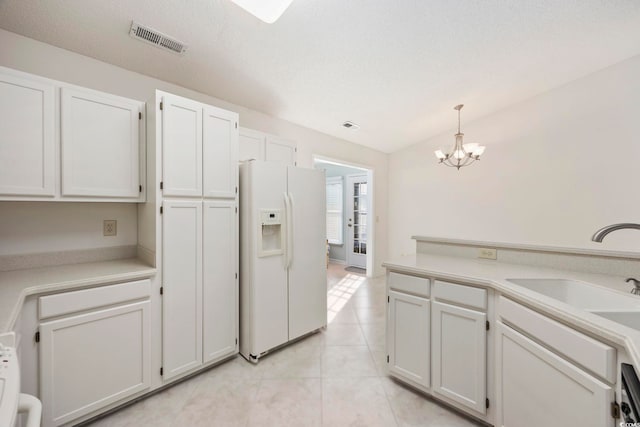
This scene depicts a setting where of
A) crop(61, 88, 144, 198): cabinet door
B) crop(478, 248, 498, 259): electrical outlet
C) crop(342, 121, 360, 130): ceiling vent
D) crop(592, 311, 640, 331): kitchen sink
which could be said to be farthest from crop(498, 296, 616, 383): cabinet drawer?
crop(342, 121, 360, 130): ceiling vent

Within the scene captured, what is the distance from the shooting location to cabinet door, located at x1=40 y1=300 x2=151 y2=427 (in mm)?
1419

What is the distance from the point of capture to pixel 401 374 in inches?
74.4

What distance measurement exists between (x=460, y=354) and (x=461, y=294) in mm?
382

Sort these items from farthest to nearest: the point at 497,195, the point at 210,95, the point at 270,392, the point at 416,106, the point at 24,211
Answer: the point at 497,195 → the point at 416,106 → the point at 210,95 → the point at 270,392 → the point at 24,211

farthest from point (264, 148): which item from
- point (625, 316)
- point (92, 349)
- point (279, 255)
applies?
point (625, 316)

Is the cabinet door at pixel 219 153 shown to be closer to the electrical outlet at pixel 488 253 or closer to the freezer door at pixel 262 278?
the freezer door at pixel 262 278

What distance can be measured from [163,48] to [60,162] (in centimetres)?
107

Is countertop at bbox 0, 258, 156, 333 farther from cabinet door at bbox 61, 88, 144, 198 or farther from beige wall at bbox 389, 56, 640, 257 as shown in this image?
beige wall at bbox 389, 56, 640, 257

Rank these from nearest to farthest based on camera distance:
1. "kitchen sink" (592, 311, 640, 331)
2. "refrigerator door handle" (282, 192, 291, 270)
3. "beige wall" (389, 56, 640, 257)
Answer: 1. "kitchen sink" (592, 311, 640, 331)
2. "refrigerator door handle" (282, 192, 291, 270)
3. "beige wall" (389, 56, 640, 257)

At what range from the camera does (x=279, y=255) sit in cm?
237

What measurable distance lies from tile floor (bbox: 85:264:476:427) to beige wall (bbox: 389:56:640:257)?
2.47 m

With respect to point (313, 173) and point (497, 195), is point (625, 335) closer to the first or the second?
point (313, 173)

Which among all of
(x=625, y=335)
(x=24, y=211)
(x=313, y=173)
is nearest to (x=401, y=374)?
(x=625, y=335)

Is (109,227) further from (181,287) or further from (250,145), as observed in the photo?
(250,145)
